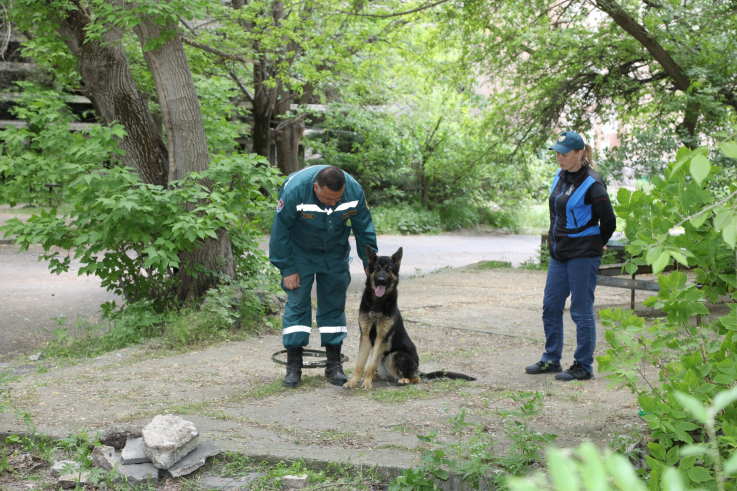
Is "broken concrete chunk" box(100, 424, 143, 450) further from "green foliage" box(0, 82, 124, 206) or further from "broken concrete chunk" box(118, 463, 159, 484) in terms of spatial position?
"green foliage" box(0, 82, 124, 206)

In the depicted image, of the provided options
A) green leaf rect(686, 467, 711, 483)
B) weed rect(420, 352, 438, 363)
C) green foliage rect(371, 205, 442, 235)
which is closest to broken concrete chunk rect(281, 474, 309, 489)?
green leaf rect(686, 467, 711, 483)

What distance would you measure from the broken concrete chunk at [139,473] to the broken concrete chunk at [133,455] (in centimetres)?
3

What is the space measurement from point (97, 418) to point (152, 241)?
3210mm

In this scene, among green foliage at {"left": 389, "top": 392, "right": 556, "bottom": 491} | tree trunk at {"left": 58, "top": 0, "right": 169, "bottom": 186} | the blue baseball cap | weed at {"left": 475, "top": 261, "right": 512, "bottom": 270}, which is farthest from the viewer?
weed at {"left": 475, "top": 261, "right": 512, "bottom": 270}

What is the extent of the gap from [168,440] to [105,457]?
1.18 ft

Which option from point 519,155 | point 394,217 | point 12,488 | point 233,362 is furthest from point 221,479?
point 394,217

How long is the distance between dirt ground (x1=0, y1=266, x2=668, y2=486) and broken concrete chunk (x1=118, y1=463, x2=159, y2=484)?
0.44 m

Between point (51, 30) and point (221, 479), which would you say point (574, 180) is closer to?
point (221, 479)

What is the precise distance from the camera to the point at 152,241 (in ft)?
24.1

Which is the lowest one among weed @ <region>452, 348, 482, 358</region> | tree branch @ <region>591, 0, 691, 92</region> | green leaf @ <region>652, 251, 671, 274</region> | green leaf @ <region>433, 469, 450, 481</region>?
weed @ <region>452, 348, 482, 358</region>

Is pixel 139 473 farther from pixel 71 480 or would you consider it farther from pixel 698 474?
pixel 698 474

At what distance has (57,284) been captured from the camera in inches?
469

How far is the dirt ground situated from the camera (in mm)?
4027

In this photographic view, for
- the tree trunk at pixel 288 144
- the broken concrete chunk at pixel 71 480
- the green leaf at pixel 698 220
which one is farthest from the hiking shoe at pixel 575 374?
the tree trunk at pixel 288 144
